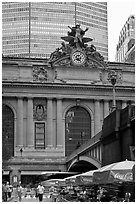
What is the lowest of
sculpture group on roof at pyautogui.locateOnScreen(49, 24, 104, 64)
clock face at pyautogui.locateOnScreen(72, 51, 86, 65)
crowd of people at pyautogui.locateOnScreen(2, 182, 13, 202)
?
crowd of people at pyautogui.locateOnScreen(2, 182, 13, 202)

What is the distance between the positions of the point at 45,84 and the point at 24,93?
4.08m

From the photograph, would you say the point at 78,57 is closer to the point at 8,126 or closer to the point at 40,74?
the point at 40,74

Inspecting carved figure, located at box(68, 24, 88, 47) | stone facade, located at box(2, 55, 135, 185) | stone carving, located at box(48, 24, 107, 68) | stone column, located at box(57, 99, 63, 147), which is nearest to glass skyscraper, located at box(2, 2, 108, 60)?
carved figure, located at box(68, 24, 88, 47)

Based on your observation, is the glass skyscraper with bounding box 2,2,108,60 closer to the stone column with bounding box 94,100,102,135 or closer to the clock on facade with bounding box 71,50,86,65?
the clock on facade with bounding box 71,50,86,65

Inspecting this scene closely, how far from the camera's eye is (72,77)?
8962 centimetres

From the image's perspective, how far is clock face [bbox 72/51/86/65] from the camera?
89.4 m

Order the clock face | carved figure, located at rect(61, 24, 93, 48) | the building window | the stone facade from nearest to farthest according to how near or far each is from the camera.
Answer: the stone facade
the building window
the clock face
carved figure, located at rect(61, 24, 93, 48)

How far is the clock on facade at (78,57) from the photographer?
293 ft

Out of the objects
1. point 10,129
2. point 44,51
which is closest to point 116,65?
point 10,129

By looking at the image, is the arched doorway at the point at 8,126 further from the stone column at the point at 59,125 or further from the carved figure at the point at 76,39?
the carved figure at the point at 76,39

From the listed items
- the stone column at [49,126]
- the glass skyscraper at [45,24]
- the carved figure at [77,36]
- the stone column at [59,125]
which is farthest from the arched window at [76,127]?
the glass skyscraper at [45,24]

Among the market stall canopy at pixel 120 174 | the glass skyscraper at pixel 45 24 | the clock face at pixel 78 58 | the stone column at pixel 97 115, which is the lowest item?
the market stall canopy at pixel 120 174

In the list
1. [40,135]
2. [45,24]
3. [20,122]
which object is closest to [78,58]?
[40,135]

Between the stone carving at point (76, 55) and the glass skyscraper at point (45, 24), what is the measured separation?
7626 cm
